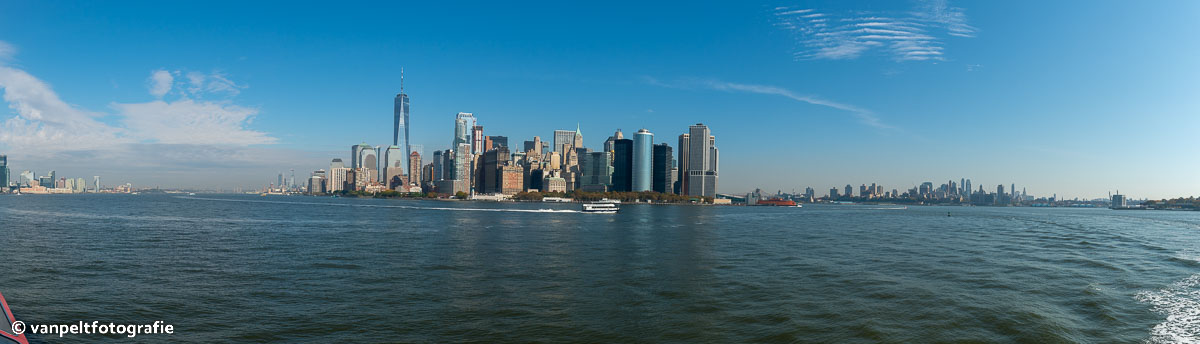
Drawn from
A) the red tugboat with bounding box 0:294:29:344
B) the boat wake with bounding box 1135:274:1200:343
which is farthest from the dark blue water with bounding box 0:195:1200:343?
the red tugboat with bounding box 0:294:29:344

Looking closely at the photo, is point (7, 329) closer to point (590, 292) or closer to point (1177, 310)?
point (590, 292)

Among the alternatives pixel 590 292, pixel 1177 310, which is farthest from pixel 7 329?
pixel 1177 310

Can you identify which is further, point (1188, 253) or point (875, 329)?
point (1188, 253)

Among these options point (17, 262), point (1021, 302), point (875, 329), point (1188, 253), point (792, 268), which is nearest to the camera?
point (875, 329)

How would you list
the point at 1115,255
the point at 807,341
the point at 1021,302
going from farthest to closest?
the point at 1115,255
the point at 1021,302
the point at 807,341

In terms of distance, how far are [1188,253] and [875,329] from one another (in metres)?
59.0

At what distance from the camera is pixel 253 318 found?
22.8 meters

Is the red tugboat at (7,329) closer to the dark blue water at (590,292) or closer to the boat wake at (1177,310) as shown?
the dark blue water at (590,292)

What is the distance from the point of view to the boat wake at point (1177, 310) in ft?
73.3

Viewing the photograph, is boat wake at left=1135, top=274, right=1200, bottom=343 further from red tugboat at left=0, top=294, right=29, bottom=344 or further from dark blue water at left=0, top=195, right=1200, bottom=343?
red tugboat at left=0, top=294, right=29, bottom=344

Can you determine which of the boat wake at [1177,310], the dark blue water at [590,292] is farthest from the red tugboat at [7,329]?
the boat wake at [1177,310]

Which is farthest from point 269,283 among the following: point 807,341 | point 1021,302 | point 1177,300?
point 1177,300

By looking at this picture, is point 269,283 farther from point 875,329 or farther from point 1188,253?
point 1188,253

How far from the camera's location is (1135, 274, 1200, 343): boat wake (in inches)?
879
